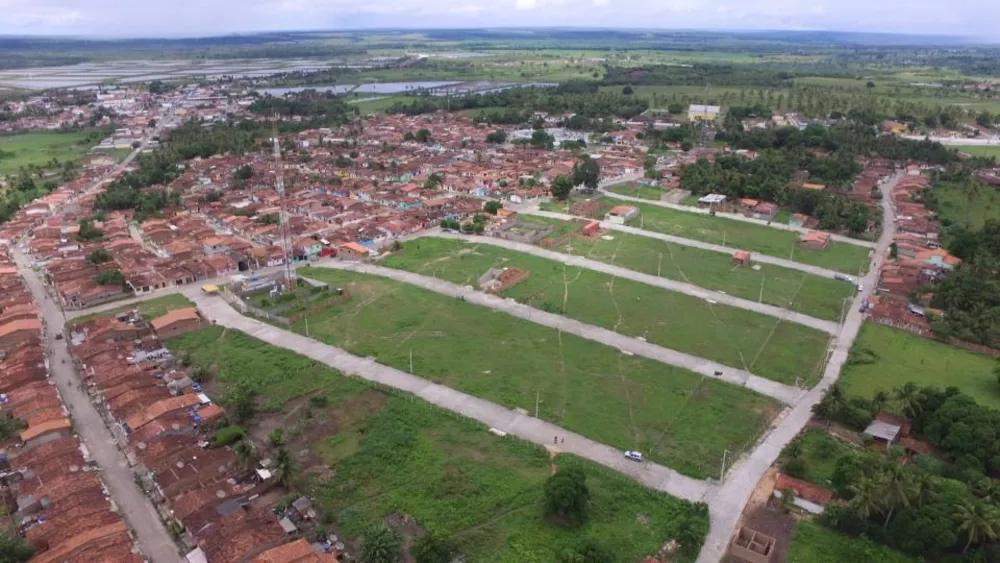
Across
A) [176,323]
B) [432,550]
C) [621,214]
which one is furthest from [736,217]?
[432,550]

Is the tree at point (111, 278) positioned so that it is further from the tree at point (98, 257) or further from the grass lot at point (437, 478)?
the grass lot at point (437, 478)

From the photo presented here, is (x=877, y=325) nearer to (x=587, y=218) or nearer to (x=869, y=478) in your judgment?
(x=869, y=478)

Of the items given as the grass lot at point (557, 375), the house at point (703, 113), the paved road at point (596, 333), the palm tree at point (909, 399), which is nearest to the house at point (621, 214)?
the paved road at point (596, 333)

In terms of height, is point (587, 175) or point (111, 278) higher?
point (587, 175)

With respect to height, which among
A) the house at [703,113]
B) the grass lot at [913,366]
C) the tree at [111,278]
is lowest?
the grass lot at [913,366]

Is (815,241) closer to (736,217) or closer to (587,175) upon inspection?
(736,217)

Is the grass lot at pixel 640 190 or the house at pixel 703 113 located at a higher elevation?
the house at pixel 703 113
